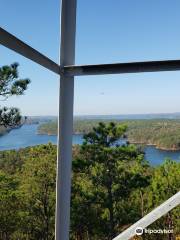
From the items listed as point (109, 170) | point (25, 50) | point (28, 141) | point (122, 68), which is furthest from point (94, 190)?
point (25, 50)

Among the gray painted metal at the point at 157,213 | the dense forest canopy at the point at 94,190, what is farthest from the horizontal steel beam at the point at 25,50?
the dense forest canopy at the point at 94,190

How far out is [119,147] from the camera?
7.93 metres

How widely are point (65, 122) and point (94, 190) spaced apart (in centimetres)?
723

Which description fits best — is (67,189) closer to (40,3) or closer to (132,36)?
(40,3)

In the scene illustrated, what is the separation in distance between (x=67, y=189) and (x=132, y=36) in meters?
12.8

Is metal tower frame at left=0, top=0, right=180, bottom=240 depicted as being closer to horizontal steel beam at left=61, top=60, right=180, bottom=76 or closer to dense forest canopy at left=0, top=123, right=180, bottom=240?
horizontal steel beam at left=61, top=60, right=180, bottom=76

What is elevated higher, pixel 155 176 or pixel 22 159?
pixel 22 159

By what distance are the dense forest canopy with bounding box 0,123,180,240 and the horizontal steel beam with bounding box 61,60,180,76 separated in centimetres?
556

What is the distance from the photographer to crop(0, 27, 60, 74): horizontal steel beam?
81cm

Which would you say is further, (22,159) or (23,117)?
(22,159)

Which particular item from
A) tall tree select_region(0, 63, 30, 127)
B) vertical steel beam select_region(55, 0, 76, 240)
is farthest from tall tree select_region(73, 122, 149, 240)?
vertical steel beam select_region(55, 0, 76, 240)

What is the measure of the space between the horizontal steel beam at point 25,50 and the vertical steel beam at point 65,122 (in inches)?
3.0

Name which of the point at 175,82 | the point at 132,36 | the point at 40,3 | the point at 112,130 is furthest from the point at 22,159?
the point at 132,36

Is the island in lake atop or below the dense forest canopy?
atop
